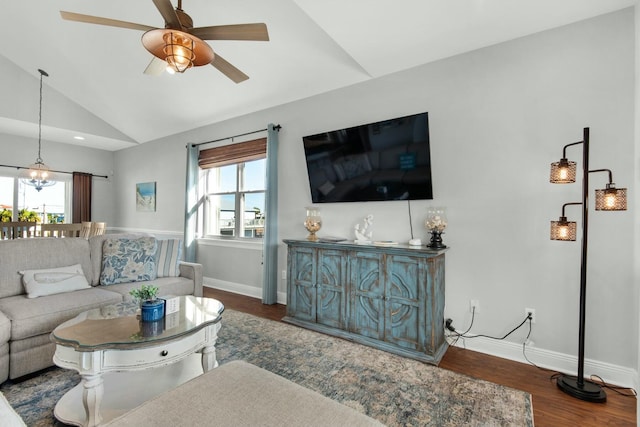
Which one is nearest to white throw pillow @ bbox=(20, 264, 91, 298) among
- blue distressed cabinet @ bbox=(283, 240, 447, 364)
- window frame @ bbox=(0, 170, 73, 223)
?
blue distressed cabinet @ bbox=(283, 240, 447, 364)

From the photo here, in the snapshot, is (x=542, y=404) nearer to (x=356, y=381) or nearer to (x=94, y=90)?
(x=356, y=381)

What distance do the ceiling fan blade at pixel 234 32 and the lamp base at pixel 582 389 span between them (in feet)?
9.96

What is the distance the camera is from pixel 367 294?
2.79 metres

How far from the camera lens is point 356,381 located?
215 centimetres

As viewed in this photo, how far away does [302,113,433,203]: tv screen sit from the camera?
2887 mm

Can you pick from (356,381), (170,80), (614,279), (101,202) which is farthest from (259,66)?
(101,202)

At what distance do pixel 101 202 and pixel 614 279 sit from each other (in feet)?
27.2

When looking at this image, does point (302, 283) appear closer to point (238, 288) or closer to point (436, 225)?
point (436, 225)

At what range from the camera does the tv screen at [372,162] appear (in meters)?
2.89

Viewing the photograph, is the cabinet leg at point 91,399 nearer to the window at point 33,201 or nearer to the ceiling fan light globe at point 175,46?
the ceiling fan light globe at point 175,46

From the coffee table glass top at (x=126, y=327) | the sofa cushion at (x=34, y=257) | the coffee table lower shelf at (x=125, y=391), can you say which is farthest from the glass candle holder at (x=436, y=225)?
the sofa cushion at (x=34, y=257)

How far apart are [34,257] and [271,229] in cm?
232

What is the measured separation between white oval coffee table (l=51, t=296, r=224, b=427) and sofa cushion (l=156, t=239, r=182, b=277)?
126cm

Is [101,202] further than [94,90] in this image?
Yes
